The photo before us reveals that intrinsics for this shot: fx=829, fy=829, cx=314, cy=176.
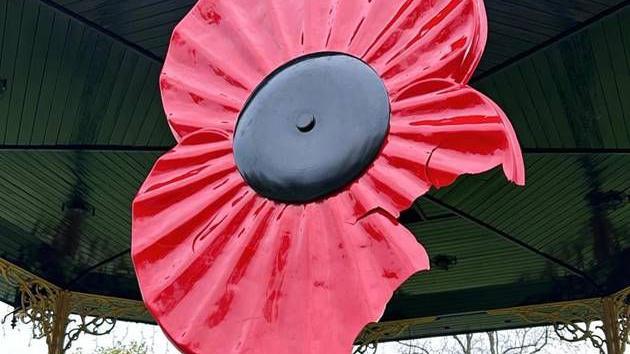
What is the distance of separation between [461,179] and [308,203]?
3.77 metres

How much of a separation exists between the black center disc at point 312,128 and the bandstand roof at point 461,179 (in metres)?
1.55

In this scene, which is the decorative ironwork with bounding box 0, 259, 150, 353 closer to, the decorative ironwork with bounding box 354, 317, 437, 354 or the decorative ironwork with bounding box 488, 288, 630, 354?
the decorative ironwork with bounding box 354, 317, 437, 354

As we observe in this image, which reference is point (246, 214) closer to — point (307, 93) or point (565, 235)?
point (307, 93)

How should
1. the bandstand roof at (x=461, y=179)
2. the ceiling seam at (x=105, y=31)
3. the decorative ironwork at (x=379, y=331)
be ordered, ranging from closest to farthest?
the ceiling seam at (x=105, y=31) < the bandstand roof at (x=461, y=179) < the decorative ironwork at (x=379, y=331)

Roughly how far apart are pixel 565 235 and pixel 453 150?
5.33m

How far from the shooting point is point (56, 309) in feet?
26.2

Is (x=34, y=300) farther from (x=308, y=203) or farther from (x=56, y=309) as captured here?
(x=308, y=203)

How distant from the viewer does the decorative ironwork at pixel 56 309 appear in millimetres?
7734

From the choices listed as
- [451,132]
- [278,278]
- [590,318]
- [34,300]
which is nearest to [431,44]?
[451,132]

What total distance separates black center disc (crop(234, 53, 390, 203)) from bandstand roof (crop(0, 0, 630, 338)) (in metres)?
1.55

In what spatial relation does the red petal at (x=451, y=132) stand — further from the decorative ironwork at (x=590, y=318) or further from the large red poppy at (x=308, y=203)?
the decorative ironwork at (x=590, y=318)

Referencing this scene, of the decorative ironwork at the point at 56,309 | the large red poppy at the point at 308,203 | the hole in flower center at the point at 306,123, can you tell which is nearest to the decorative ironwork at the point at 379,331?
the decorative ironwork at the point at 56,309

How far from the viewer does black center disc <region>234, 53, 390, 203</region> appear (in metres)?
2.16

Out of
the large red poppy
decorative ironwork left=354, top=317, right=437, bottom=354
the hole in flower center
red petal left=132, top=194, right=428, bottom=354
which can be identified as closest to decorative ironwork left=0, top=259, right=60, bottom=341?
decorative ironwork left=354, top=317, right=437, bottom=354
